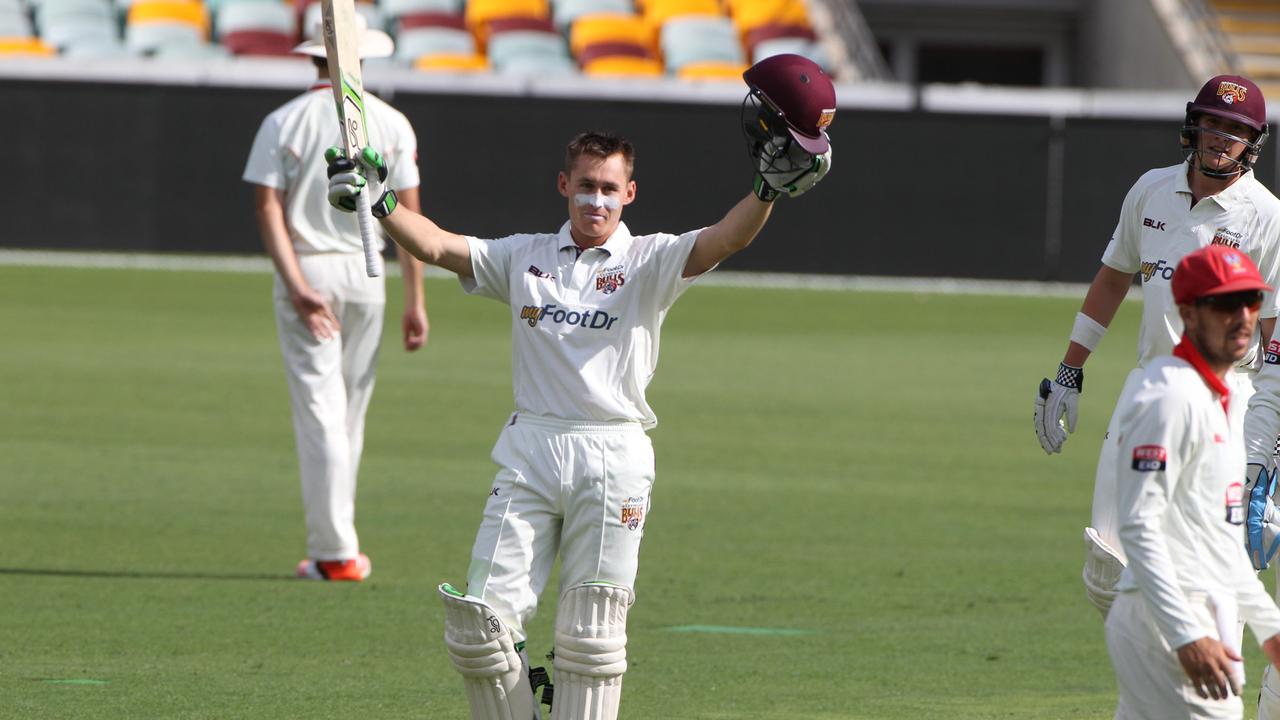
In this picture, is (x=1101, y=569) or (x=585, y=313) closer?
(x=585, y=313)

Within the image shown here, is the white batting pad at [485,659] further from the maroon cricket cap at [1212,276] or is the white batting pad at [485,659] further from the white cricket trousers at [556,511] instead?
the maroon cricket cap at [1212,276]

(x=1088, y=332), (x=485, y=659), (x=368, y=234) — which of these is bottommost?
(x=485, y=659)

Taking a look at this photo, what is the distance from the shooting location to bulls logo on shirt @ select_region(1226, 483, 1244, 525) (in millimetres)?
5043

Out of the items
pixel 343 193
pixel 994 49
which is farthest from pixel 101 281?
pixel 994 49

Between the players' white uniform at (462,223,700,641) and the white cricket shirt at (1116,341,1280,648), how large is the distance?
169 cm

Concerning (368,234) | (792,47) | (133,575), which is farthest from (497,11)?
(368,234)

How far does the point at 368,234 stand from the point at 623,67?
2481 centimetres

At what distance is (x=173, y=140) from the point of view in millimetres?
25422

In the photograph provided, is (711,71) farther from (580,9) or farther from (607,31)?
(580,9)

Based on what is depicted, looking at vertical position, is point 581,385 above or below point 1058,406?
above

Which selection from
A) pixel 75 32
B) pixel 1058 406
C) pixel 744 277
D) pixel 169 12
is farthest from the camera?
pixel 169 12

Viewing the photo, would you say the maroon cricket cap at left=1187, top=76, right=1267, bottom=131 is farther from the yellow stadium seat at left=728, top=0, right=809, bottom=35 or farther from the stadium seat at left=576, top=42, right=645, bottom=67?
the yellow stadium seat at left=728, top=0, right=809, bottom=35

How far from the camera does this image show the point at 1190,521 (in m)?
5.00

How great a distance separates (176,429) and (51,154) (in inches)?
494
